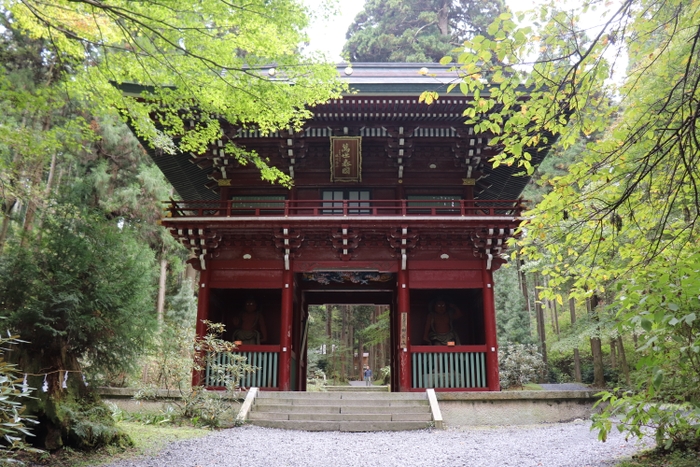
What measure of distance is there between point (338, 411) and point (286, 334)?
274 cm

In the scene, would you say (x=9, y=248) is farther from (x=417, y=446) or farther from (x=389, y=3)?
(x=389, y=3)

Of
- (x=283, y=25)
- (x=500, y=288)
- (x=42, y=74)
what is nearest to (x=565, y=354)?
(x=500, y=288)

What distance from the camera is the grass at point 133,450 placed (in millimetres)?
5387

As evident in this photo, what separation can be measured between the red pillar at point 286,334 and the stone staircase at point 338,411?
0.91 metres

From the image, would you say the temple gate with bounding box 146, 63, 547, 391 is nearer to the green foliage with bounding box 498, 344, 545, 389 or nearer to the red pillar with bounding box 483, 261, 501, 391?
the red pillar with bounding box 483, 261, 501, 391

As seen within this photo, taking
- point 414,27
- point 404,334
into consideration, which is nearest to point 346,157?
point 404,334

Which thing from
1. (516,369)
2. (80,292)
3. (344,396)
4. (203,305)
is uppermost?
(203,305)

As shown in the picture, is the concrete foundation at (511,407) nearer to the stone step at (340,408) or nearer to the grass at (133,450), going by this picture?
the stone step at (340,408)

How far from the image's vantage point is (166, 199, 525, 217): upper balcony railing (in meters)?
11.8

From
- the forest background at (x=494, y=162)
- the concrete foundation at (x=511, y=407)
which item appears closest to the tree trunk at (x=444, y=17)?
the forest background at (x=494, y=162)

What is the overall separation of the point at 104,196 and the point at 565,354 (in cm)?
2490

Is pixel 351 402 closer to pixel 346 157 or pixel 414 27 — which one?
pixel 346 157

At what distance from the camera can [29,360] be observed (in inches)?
239

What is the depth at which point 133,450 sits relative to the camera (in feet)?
20.6
